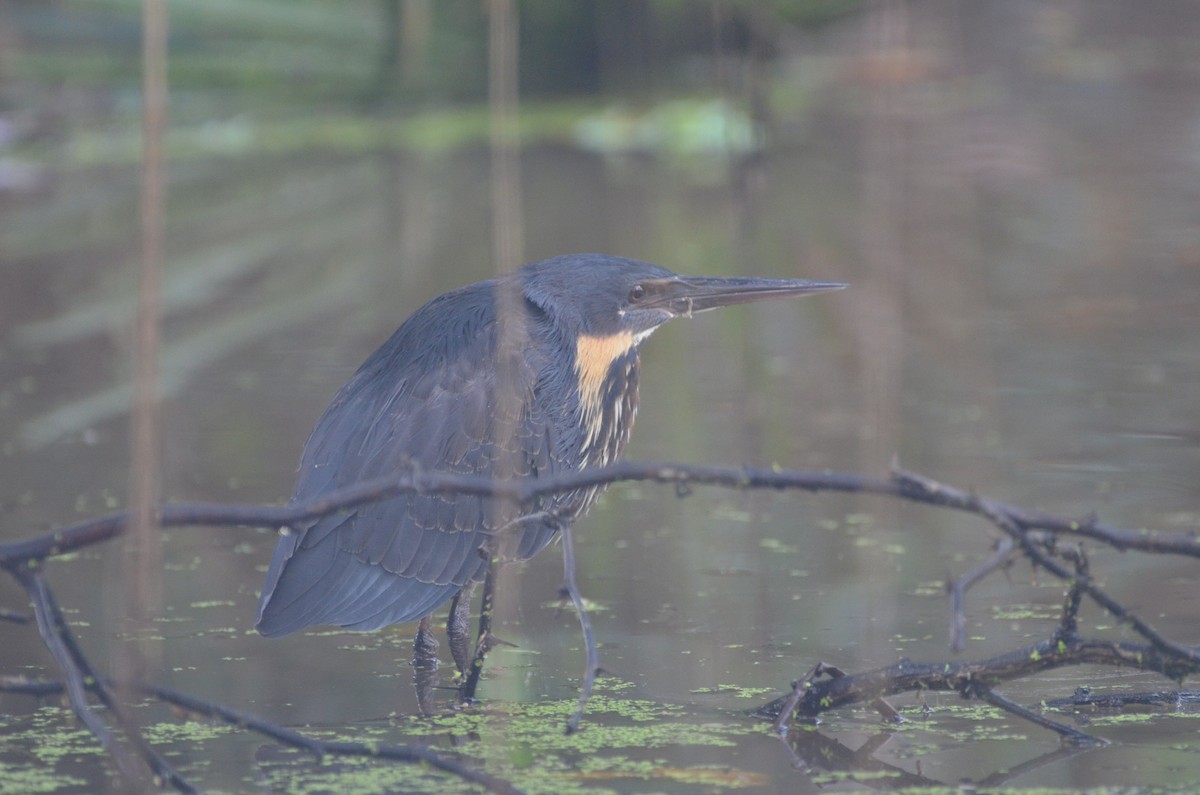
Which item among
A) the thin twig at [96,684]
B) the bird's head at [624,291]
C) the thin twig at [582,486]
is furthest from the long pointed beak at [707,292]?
the thin twig at [96,684]

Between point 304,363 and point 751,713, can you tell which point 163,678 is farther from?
point 304,363

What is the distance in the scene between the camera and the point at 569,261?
15.6 feet

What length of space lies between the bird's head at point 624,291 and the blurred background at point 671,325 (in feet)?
2.00

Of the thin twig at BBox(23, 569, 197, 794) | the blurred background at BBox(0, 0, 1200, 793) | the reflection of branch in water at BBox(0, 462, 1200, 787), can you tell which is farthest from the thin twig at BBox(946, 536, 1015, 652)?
the thin twig at BBox(23, 569, 197, 794)

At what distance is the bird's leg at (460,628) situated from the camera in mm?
4246

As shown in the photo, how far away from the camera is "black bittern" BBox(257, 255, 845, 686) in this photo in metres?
4.24

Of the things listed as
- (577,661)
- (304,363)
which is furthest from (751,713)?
(304,363)

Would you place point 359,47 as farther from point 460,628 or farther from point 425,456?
point 460,628

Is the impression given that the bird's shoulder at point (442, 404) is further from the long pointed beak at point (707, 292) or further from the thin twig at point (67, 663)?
the thin twig at point (67, 663)

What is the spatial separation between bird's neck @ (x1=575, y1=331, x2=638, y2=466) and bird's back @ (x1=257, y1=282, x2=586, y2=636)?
0.09 m

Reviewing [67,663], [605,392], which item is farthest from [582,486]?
[605,392]

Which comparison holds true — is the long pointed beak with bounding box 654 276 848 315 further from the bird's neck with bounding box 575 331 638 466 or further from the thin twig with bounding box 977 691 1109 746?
the thin twig with bounding box 977 691 1109 746

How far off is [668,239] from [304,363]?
293 cm

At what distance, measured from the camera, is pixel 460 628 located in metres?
4.34
